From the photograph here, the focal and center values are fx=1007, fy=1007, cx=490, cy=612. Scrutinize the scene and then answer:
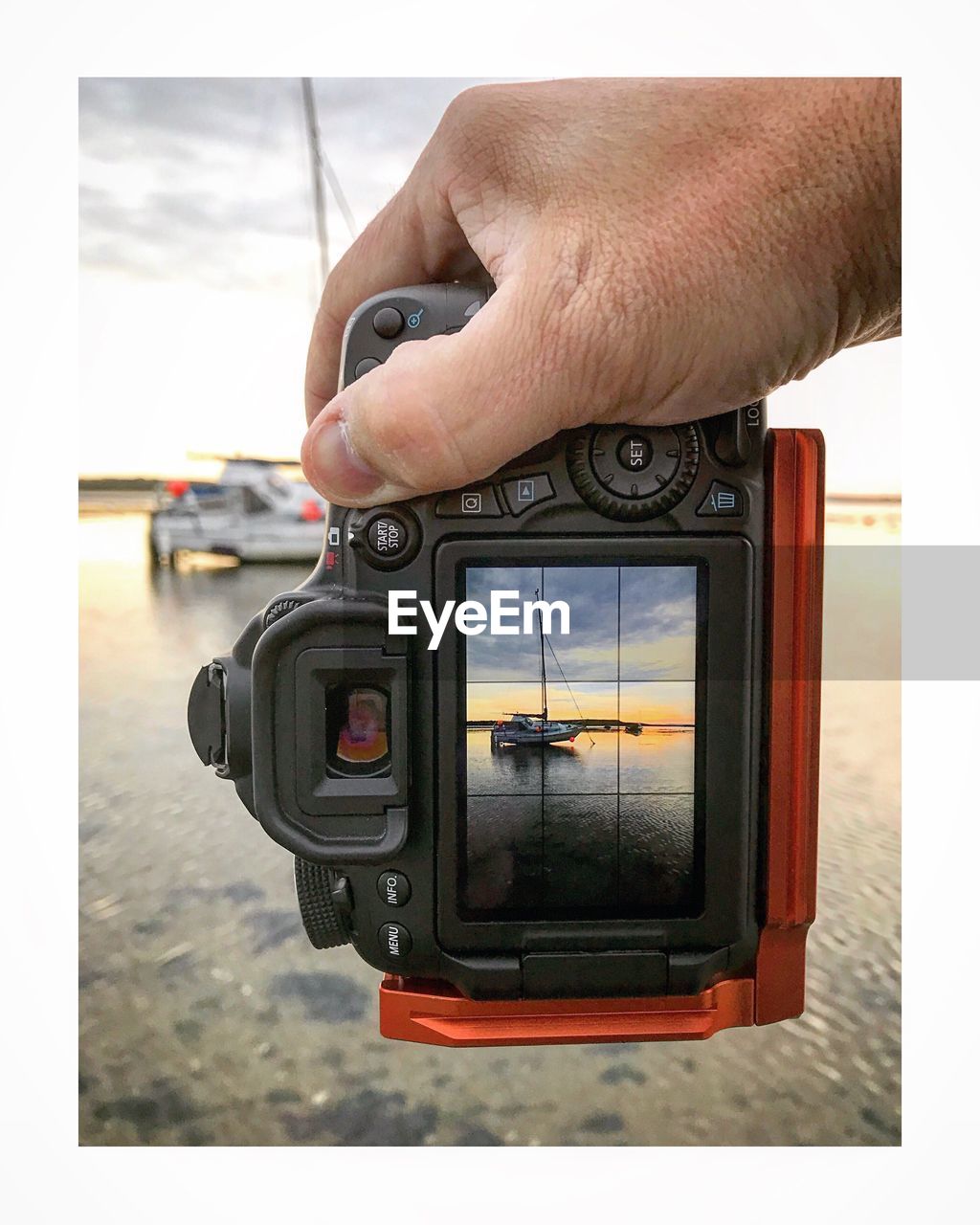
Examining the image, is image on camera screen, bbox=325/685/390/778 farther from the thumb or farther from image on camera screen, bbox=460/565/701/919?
the thumb

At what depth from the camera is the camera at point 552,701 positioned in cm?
82

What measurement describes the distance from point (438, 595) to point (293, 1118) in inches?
22.0

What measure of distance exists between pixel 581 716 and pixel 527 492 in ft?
0.62

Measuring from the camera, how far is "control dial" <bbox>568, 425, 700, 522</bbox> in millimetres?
820

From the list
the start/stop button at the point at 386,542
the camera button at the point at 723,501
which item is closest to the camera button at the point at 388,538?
the start/stop button at the point at 386,542

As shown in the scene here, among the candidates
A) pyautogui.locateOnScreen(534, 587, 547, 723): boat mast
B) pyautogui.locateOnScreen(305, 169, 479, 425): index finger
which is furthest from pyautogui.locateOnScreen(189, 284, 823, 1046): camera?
pyautogui.locateOnScreen(305, 169, 479, 425): index finger

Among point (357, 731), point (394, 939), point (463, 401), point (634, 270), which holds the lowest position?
point (394, 939)

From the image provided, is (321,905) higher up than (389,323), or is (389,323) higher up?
(389,323)

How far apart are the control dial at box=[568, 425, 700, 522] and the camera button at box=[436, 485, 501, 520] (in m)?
0.07

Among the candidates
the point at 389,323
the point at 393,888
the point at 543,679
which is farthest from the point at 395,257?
the point at 393,888

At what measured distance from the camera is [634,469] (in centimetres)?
82

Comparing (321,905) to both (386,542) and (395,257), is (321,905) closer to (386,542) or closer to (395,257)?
(386,542)

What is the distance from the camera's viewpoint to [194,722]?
33.6 inches

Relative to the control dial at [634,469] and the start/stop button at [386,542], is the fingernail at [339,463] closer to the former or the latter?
the start/stop button at [386,542]
